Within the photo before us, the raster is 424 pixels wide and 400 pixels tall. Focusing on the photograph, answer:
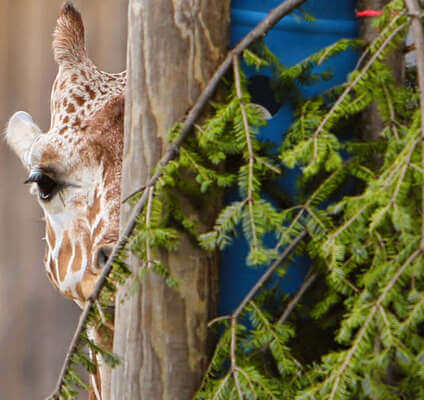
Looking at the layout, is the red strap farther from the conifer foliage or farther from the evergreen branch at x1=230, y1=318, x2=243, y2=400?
the evergreen branch at x1=230, y1=318, x2=243, y2=400

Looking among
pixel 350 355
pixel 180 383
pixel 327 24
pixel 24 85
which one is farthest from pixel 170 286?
pixel 24 85

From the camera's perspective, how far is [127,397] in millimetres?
1291

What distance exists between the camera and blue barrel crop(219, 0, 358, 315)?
1368 mm

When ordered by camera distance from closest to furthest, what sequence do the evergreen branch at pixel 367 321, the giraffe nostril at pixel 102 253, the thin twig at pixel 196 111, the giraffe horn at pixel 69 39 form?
the evergreen branch at pixel 367 321 → the thin twig at pixel 196 111 → the giraffe nostril at pixel 102 253 → the giraffe horn at pixel 69 39

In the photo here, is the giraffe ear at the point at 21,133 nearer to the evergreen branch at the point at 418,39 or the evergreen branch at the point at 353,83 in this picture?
the evergreen branch at the point at 353,83

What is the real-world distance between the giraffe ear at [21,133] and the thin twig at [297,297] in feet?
3.39

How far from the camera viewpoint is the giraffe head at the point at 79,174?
1702mm

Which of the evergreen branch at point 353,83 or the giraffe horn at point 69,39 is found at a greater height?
the giraffe horn at point 69,39

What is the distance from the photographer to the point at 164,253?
1.29 m

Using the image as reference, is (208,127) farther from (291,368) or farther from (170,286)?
(291,368)

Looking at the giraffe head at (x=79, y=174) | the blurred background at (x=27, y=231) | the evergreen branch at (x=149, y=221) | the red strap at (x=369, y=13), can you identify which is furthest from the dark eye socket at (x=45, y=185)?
the blurred background at (x=27, y=231)

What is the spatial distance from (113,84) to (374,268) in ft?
3.29

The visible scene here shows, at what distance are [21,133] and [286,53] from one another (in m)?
0.94

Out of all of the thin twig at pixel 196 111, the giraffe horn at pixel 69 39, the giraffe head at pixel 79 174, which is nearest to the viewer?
the thin twig at pixel 196 111
